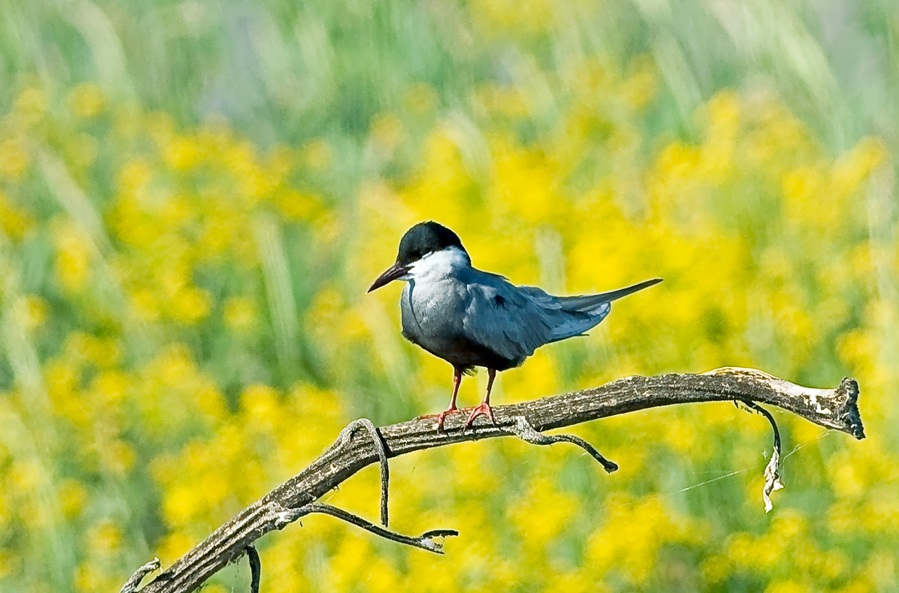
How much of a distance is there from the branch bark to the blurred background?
184 cm

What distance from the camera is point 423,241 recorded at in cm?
232

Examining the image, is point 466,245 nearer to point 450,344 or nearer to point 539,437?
point 450,344

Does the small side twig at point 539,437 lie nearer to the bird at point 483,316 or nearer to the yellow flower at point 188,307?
the bird at point 483,316

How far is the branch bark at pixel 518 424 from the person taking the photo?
48.4 inches

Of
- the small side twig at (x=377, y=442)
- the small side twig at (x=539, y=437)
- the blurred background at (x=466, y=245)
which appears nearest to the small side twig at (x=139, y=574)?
the small side twig at (x=377, y=442)

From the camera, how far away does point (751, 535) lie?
3510 mm

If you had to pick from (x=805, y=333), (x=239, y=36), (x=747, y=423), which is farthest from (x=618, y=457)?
(x=239, y=36)

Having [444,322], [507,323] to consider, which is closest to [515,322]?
[507,323]

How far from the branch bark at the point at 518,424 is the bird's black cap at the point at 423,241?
862 millimetres

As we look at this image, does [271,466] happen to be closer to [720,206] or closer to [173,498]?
[173,498]

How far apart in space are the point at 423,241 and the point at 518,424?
1.02 metres

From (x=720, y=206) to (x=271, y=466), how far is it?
1.79 meters

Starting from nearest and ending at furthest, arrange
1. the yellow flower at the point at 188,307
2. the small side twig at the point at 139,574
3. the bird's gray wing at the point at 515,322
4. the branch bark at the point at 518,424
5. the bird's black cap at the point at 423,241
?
1. the branch bark at the point at 518,424
2. the small side twig at the point at 139,574
3. the bird's gray wing at the point at 515,322
4. the bird's black cap at the point at 423,241
5. the yellow flower at the point at 188,307

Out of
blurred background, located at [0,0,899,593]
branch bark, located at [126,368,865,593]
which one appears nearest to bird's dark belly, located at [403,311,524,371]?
branch bark, located at [126,368,865,593]
